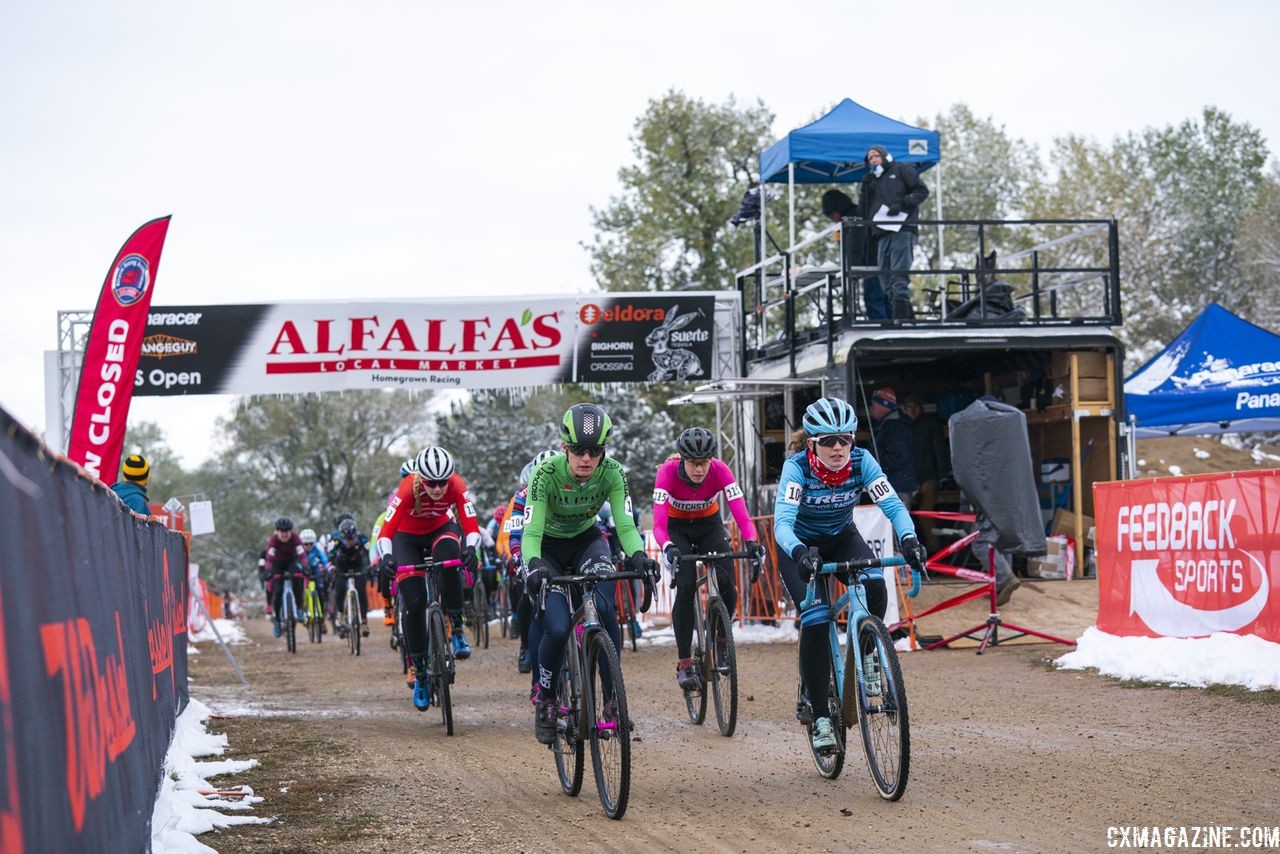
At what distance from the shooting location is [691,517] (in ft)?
37.9

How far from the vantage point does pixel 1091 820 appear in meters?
6.47

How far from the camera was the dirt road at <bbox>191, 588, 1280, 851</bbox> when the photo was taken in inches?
258

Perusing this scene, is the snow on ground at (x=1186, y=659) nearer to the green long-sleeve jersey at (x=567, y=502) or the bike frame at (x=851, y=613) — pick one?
the bike frame at (x=851, y=613)

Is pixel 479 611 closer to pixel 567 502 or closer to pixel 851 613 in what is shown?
pixel 567 502

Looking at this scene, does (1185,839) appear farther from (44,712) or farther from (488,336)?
(488,336)

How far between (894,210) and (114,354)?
32.8ft

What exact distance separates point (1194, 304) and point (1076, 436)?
133ft

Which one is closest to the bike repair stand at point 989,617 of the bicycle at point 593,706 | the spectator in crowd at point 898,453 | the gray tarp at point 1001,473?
the gray tarp at point 1001,473

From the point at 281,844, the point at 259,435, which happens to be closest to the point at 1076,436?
the point at 281,844

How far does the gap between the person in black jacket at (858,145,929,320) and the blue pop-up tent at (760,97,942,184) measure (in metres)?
2.49

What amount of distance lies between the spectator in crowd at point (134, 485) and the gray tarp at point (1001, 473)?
8.38m

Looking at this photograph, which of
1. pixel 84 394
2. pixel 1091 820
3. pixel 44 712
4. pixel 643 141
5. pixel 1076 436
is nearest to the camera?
pixel 44 712

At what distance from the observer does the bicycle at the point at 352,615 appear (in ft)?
71.2

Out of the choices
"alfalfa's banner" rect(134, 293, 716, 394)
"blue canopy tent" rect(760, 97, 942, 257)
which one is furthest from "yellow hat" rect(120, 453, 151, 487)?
"blue canopy tent" rect(760, 97, 942, 257)
